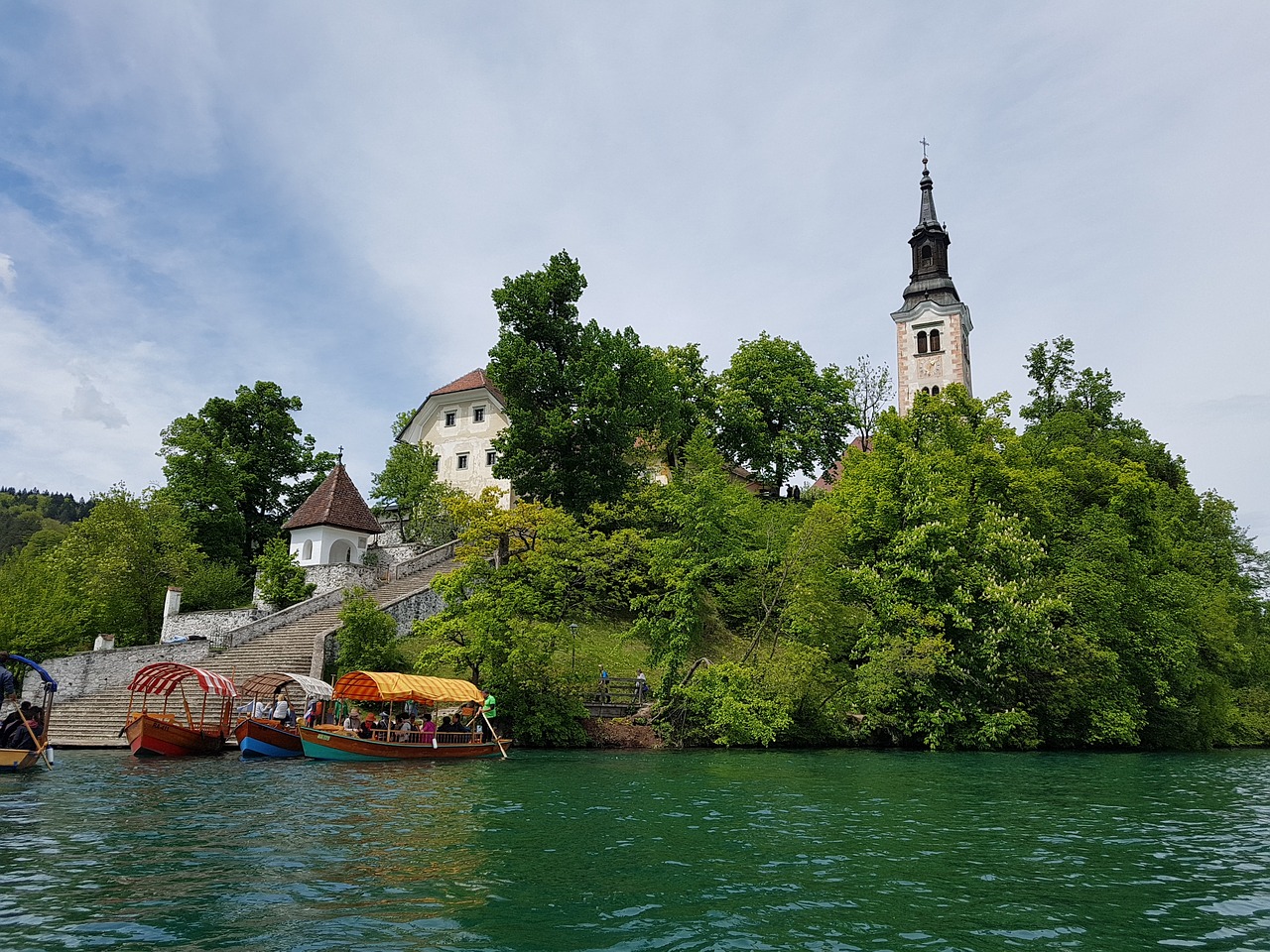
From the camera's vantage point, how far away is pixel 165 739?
25.4 meters

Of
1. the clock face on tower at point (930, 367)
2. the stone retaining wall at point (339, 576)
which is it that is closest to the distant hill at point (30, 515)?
Result: the stone retaining wall at point (339, 576)

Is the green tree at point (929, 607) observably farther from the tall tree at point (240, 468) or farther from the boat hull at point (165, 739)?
the tall tree at point (240, 468)

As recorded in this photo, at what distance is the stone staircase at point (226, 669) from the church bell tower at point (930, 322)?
45278 mm

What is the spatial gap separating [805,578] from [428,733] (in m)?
15.7

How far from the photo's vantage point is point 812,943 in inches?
312

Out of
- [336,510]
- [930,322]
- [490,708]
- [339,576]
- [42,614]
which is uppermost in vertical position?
[930,322]

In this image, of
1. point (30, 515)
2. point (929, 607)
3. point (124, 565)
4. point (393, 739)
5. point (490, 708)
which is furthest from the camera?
point (30, 515)

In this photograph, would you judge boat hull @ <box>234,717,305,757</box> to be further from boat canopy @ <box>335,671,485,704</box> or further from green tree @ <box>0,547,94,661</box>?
green tree @ <box>0,547,94,661</box>

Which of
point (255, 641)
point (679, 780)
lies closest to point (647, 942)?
point (679, 780)

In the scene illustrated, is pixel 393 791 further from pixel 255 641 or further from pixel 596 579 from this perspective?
pixel 255 641

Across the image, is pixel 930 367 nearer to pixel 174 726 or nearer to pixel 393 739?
pixel 393 739

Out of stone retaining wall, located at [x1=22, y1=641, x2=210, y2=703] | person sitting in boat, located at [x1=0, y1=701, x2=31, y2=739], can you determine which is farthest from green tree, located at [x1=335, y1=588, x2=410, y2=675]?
person sitting in boat, located at [x1=0, y1=701, x2=31, y2=739]

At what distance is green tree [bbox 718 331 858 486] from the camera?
5531 cm

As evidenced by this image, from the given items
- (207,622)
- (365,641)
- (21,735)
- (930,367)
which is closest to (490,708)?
(365,641)
